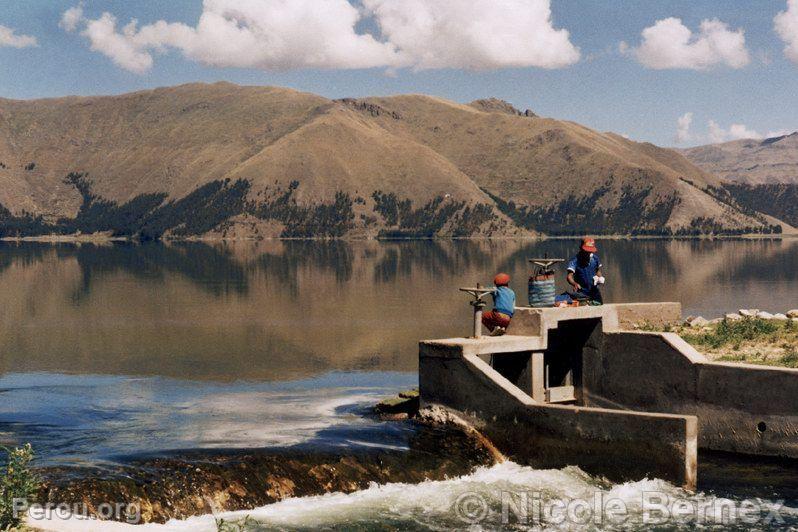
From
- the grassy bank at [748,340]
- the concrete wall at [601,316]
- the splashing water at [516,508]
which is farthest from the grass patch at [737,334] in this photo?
the splashing water at [516,508]

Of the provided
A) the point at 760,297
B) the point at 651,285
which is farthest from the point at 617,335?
the point at 651,285

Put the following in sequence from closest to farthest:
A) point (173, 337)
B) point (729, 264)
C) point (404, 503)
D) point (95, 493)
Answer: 1. point (95, 493)
2. point (404, 503)
3. point (173, 337)
4. point (729, 264)

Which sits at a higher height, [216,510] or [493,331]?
[493,331]

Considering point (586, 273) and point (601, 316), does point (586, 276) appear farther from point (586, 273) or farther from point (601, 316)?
point (601, 316)

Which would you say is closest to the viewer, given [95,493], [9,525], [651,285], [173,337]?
[9,525]

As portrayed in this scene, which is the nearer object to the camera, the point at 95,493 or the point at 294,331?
the point at 95,493

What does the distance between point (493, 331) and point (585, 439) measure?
22.5ft

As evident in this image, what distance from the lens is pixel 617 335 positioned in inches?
1254

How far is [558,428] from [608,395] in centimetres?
636

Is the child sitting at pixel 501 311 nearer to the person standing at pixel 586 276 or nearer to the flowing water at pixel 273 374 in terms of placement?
the person standing at pixel 586 276

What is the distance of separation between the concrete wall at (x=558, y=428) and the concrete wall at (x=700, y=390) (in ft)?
13.5

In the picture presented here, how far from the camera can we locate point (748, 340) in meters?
35.1

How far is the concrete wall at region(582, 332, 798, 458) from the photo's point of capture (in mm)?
27312

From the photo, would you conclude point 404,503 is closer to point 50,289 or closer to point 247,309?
point 247,309
